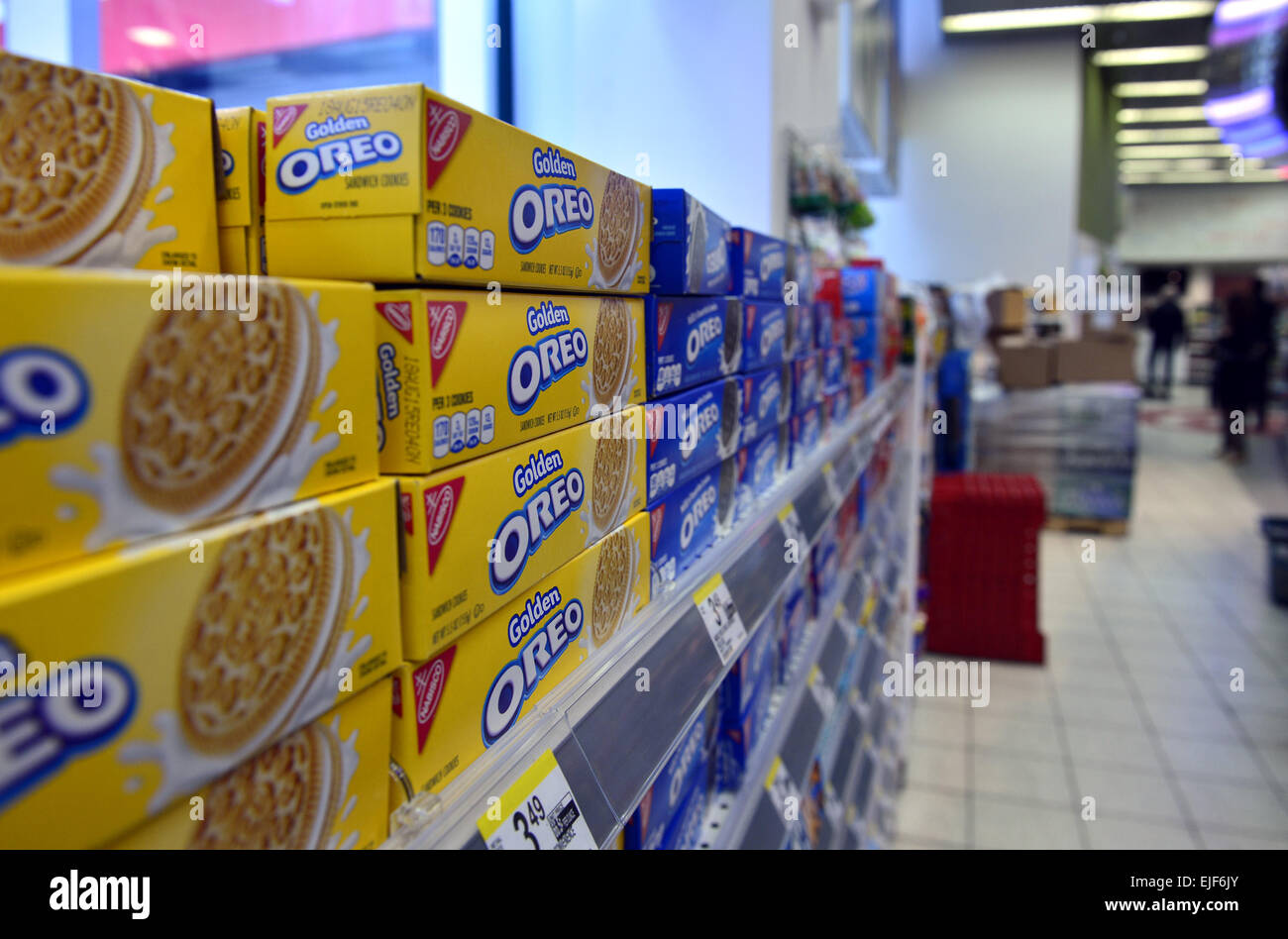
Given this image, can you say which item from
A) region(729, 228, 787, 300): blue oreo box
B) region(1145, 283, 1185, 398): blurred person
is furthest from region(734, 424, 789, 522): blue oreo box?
region(1145, 283, 1185, 398): blurred person

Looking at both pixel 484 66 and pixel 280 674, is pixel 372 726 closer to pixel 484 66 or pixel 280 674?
pixel 280 674

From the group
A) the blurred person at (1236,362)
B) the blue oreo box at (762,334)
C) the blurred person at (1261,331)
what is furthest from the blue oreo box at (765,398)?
the blurred person at (1261,331)

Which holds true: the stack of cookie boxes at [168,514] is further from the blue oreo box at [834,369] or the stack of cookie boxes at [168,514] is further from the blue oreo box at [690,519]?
the blue oreo box at [834,369]

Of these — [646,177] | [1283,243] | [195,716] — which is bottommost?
[195,716]

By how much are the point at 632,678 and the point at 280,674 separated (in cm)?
39

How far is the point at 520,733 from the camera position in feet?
2.32

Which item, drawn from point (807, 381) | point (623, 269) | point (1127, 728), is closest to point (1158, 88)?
point (1127, 728)

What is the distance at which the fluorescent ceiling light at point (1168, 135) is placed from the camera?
1562 centimetres

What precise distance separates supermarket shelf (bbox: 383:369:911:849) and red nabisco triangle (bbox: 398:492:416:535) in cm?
18

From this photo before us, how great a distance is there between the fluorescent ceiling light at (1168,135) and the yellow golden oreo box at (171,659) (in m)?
17.5

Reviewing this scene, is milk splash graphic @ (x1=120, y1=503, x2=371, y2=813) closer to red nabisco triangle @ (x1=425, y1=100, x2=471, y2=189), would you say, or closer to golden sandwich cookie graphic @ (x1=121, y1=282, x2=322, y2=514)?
golden sandwich cookie graphic @ (x1=121, y1=282, x2=322, y2=514)

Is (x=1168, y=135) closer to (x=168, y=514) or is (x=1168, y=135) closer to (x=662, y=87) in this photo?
(x=662, y=87)

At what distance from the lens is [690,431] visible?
44.0 inches
